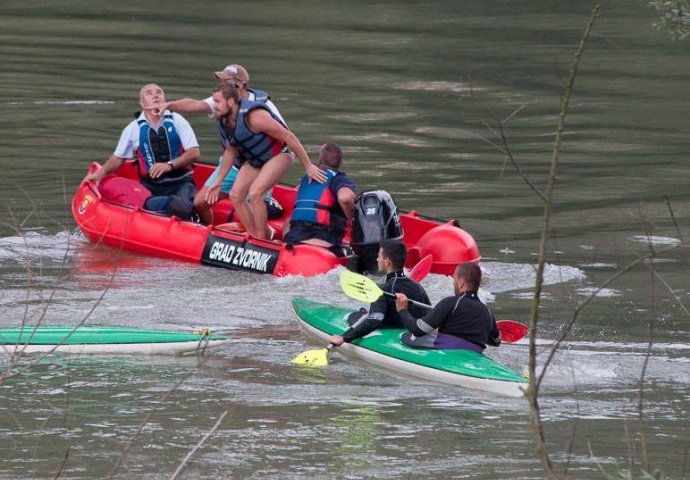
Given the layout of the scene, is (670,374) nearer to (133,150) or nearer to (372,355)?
(372,355)

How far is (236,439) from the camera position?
7.84m

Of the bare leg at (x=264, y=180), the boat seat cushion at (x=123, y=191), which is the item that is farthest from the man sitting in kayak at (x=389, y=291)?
the boat seat cushion at (x=123, y=191)

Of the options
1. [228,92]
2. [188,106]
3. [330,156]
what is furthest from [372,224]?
[188,106]

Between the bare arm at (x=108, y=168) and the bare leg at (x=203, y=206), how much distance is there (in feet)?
2.64

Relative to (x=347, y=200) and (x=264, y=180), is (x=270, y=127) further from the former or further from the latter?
(x=347, y=200)

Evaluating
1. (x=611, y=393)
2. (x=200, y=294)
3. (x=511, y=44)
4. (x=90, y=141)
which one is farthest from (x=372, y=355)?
(x=511, y=44)

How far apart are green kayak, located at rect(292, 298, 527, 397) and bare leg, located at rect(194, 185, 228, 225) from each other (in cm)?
275

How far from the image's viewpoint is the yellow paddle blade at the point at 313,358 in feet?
30.3

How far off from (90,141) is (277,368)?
8916 millimetres

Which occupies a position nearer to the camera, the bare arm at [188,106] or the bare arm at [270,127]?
the bare arm at [270,127]

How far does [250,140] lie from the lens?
11.8 metres

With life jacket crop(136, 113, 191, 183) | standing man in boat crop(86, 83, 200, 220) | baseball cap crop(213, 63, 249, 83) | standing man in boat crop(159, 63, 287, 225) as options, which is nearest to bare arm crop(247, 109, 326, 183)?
standing man in boat crop(159, 63, 287, 225)

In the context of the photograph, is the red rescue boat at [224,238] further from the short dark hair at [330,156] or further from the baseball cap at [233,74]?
the baseball cap at [233,74]

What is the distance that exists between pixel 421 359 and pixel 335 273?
2417 millimetres
